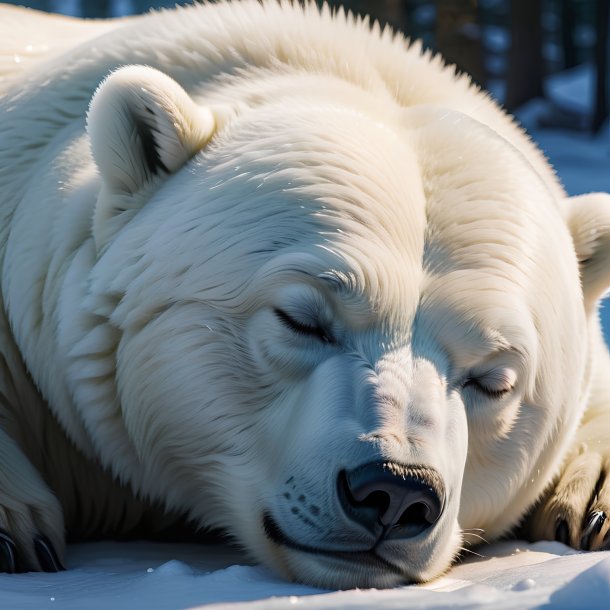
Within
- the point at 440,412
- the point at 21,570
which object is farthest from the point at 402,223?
the point at 21,570

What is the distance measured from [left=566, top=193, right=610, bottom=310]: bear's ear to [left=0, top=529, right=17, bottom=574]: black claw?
1.74 metres

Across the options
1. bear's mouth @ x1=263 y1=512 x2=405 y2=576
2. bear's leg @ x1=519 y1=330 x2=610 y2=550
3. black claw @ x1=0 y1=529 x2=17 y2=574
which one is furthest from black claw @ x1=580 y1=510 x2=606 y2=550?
black claw @ x1=0 y1=529 x2=17 y2=574

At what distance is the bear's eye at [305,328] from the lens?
293cm

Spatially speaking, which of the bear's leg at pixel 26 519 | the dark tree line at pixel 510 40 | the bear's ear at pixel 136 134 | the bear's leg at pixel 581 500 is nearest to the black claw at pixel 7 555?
the bear's leg at pixel 26 519

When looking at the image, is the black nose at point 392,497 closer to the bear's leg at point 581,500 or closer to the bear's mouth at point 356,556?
the bear's mouth at point 356,556

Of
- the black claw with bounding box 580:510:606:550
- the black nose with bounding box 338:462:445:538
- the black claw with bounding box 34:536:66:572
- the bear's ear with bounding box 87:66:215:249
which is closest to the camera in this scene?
the black nose with bounding box 338:462:445:538

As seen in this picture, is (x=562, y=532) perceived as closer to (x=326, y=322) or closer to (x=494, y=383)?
(x=494, y=383)

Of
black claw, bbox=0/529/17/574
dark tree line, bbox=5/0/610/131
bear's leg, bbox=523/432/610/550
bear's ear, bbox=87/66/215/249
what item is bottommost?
dark tree line, bbox=5/0/610/131

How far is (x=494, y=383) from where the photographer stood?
120 inches

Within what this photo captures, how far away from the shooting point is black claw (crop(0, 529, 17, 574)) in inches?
117

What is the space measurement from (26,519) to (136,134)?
1.03 metres

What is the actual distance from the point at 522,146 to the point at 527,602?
1924mm

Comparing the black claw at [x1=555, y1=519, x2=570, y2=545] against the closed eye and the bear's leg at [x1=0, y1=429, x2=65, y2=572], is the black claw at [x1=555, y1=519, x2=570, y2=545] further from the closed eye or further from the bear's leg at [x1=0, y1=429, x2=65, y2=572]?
the bear's leg at [x1=0, y1=429, x2=65, y2=572]

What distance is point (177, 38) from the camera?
3768 mm
